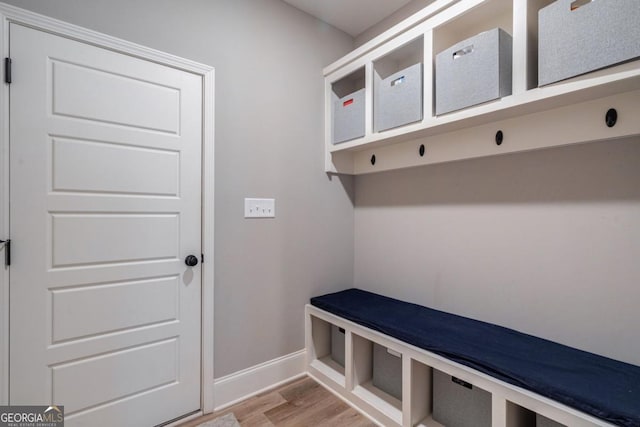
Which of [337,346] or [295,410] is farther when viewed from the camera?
[337,346]

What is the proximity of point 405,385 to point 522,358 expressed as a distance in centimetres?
58

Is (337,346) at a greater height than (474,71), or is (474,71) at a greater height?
(474,71)

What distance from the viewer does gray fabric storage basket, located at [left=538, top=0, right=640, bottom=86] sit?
1.00 meters

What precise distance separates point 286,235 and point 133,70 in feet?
4.28

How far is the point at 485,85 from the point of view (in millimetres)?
1360

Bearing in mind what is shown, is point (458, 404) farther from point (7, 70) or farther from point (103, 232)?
point (7, 70)

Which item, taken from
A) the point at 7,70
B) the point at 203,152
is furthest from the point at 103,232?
the point at 7,70

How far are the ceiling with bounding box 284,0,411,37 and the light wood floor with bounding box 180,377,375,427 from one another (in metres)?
2.71

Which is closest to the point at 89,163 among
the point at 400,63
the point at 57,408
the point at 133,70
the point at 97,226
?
the point at 97,226

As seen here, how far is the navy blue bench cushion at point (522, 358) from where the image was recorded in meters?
1.00

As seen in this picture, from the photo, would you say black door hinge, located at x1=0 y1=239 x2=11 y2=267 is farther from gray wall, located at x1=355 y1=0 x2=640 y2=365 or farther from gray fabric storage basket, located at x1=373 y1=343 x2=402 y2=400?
gray wall, located at x1=355 y1=0 x2=640 y2=365

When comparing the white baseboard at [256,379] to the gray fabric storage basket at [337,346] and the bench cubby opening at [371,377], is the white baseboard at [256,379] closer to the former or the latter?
the gray fabric storage basket at [337,346]

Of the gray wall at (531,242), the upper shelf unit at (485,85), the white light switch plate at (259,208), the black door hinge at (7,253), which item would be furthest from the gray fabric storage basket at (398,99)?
the black door hinge at (7,253)

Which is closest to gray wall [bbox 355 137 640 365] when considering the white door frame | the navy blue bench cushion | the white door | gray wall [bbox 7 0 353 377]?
the navy blue bench cushion
